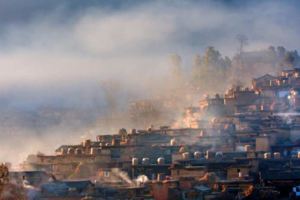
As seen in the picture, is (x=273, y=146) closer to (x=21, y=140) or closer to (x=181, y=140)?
(x=181, y=140)

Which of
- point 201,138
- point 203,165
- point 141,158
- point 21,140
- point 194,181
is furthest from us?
point 21,140

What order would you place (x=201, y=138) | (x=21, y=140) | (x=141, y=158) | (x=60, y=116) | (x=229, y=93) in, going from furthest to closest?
(x=60, y=116), (x=21, y=140), (x=229, y=93), (x=201, y=138), (x=141, y=158)

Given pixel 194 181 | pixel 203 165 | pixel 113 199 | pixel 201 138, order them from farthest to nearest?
pixel 201 138, pixel 203 165, pixel 194 181, pixel 113 199

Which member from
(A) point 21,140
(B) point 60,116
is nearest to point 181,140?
(A) point 21,140

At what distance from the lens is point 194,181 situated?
170ft

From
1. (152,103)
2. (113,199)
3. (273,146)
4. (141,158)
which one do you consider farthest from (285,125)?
(152,103)

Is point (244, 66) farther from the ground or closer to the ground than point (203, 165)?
farther from the ground

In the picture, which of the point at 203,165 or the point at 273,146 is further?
the point at 273,146

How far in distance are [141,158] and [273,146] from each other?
30.2ft

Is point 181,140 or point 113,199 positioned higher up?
point 181,140

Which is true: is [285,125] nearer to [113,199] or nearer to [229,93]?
[229,93]

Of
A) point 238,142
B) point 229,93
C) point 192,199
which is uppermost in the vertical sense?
point 229,93

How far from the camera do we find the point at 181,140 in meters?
67.0

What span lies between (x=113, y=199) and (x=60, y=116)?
59.8 m
